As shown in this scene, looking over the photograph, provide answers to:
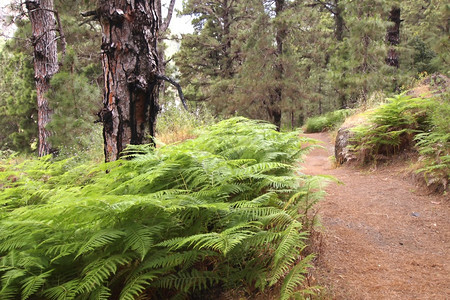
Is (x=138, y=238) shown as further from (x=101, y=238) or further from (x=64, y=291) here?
(x=64, y=291)

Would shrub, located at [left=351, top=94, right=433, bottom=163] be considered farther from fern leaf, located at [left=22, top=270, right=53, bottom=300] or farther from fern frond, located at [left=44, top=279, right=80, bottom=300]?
fern leaf, located at [left=22, top=270, right=53, bottom=300]

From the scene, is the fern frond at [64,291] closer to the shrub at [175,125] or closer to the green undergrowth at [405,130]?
the green undergrowth at [405,130]

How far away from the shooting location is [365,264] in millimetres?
2344

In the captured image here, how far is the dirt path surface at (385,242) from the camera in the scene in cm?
203

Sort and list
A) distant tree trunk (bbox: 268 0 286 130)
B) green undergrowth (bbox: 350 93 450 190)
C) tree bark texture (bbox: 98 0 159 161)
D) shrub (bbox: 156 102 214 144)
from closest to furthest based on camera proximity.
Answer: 1. tree bark texture (bbox: 98 0 159 161)
2. green undergrowth (bbox: 350 93 450 190)
3. shrub (bbox: 156 102 214 144)
4. distant tree trunk (bbox: 268 0 286 130)

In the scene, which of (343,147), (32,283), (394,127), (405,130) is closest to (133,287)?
(32,283)

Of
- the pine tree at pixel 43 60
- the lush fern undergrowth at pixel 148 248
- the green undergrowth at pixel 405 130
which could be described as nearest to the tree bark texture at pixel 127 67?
the lush fern undergrowth at pixel 148 248

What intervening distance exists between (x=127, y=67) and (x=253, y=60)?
41.0 ft

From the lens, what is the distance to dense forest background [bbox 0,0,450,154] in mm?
7028

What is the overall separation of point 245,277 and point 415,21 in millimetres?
28418


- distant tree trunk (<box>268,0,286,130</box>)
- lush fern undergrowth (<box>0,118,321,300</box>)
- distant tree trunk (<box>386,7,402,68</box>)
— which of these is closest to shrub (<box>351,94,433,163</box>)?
lush fern undergrowth (<box>0,118,321,300</box>)

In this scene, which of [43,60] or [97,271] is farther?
[43,60]

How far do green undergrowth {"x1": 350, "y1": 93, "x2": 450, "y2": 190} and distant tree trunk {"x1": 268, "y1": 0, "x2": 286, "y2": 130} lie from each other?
913 cm

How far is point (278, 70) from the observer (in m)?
14.4
